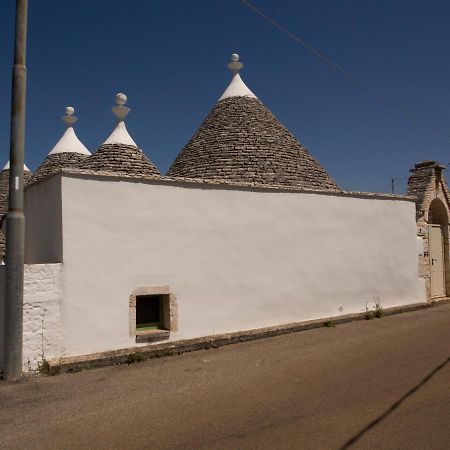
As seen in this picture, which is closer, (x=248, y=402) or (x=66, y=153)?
(x=248, y=402)

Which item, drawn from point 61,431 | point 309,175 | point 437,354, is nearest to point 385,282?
point 309,175

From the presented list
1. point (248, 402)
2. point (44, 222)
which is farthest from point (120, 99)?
point (248, 402)

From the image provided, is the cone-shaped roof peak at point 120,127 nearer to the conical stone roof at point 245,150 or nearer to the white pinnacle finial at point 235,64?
the conical stone roof at point 245,150

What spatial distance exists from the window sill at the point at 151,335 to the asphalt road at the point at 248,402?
405 millimetres

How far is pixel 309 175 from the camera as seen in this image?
33.5ft

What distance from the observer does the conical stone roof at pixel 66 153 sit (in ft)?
37.3

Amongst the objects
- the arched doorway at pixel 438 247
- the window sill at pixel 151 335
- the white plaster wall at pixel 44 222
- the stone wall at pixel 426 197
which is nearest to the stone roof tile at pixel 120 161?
the white plaster wall at pixel 44 222

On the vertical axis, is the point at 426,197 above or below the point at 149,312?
above

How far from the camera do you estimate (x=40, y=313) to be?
17.2 ft

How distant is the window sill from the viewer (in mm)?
5967

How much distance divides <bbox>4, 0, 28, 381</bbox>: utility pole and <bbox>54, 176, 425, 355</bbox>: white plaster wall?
0.61 meters

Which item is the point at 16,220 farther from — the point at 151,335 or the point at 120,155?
the point at 120,155

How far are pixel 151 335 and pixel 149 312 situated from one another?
1.48ft

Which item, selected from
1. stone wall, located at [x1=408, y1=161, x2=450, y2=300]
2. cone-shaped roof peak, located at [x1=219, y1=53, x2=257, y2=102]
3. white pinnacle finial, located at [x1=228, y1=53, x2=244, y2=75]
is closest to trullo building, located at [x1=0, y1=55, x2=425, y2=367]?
stone wall, located at [x1=408, y1=161, x2=450, y2=300]
